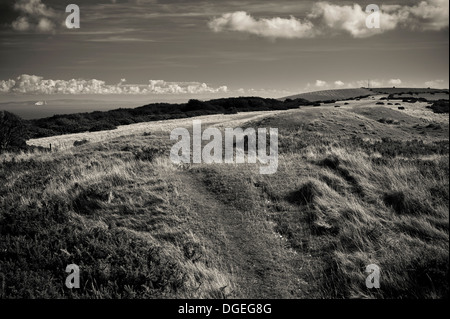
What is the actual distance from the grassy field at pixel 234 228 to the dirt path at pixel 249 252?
3 cm

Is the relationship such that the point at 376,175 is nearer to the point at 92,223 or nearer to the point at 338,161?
the point at 338,161

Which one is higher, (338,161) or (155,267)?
(338,161)

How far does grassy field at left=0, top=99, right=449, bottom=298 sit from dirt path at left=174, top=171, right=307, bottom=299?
30 mm

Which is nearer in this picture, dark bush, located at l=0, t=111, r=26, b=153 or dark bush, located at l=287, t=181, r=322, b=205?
dark bush, located at l=287, t=181, r=322, b=205

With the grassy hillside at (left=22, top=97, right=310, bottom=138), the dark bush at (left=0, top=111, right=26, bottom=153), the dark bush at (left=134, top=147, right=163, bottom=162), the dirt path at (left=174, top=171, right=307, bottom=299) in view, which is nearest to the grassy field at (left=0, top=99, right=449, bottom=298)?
the dirt path at (left=174, top=171, right=307, bottom=299)

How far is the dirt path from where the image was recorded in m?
7.09

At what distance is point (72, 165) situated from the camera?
1762 centimetres

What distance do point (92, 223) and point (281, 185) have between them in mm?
6534

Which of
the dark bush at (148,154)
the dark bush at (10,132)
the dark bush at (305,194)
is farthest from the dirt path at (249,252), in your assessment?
the dark bush at (10,132)

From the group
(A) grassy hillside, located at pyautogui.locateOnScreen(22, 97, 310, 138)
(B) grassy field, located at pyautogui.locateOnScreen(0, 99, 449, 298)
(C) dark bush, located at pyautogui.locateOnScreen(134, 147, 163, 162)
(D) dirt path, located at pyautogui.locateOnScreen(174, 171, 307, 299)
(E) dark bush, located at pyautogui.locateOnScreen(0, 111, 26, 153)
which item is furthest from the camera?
(A) grassy hillside, located at pyautogui.locateOnScreen(22, 97, 310, 138)

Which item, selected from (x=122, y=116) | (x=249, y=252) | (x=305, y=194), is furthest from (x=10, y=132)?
(x=122, y=116)

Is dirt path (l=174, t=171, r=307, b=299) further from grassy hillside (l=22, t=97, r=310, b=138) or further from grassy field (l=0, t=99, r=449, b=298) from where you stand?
grassy hillside (l=22, t=97, r=310, b=138)
